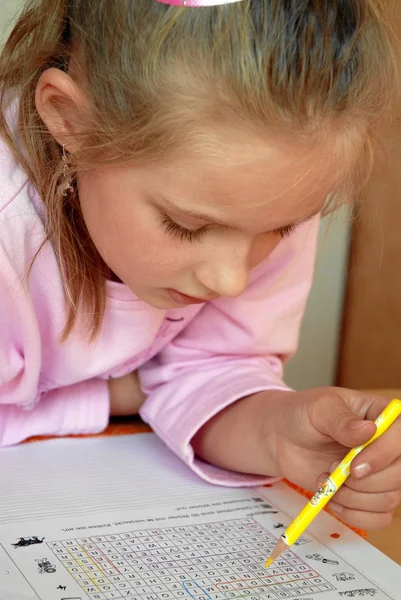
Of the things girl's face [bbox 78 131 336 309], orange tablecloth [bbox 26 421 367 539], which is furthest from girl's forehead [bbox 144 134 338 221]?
orange tablecloth [bbox 26 421 367 539]

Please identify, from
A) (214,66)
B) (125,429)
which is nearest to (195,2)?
(214,66)

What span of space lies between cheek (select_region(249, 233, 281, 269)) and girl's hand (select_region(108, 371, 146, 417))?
0.25 meters

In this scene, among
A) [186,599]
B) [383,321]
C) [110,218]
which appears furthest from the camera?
[383,321]

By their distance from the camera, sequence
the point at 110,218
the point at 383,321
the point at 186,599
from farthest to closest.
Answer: the point at 383,321 < the point at 110,218 < the point at 186,599

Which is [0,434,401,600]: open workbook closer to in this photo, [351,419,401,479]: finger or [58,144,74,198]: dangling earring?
[351,419,401,479]: finger

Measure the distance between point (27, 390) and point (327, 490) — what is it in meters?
0.27

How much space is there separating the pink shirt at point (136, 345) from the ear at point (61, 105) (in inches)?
2.9

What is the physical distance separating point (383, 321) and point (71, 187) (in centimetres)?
81

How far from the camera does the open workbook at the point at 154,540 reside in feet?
1.69

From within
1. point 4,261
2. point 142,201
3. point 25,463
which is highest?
point 142,201

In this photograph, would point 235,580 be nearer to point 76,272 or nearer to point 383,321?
point 76,272

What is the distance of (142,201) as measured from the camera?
0.58m

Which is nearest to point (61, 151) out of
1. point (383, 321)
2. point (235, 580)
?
point (235, 580)

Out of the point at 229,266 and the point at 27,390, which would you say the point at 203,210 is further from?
the point at 27,390
